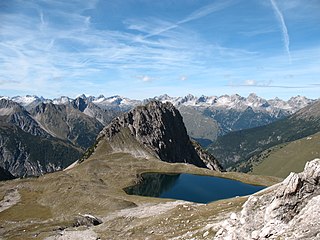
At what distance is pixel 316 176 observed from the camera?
32.5 meters

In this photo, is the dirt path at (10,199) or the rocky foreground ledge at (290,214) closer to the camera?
the rocky foreground ledge at (290,214)

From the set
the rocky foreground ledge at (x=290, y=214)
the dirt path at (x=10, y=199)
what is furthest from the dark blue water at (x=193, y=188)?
the rocky foreground ledge at (x=290, y=214)

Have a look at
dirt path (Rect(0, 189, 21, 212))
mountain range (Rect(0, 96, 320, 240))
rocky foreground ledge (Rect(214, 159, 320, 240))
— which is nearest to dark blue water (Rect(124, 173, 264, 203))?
mountain range (Rect(0, 96, 320, 240))

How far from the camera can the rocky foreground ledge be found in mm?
28984

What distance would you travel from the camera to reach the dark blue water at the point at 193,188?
536 feet

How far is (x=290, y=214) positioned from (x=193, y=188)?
5843 inches

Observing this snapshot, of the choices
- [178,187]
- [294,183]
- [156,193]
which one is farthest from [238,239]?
[178,187]

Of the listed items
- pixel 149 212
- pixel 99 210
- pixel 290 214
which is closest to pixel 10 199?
pixel 99 210

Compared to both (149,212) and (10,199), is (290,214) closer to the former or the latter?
(149,212)

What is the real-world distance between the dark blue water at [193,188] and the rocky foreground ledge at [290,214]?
120m

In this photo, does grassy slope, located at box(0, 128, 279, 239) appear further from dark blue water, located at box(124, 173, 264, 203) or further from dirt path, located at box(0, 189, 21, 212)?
dark blue water, located at box(124, 173, 264, 203)

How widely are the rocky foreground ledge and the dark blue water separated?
119606 mm

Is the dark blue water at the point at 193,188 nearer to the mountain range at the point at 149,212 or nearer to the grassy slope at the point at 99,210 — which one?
the mountain range at the point at 149,212

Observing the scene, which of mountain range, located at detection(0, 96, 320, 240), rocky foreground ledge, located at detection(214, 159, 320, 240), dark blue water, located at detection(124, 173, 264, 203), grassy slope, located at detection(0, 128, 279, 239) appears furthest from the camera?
dark blue water, located at detection(124, 173, 264, 203)
